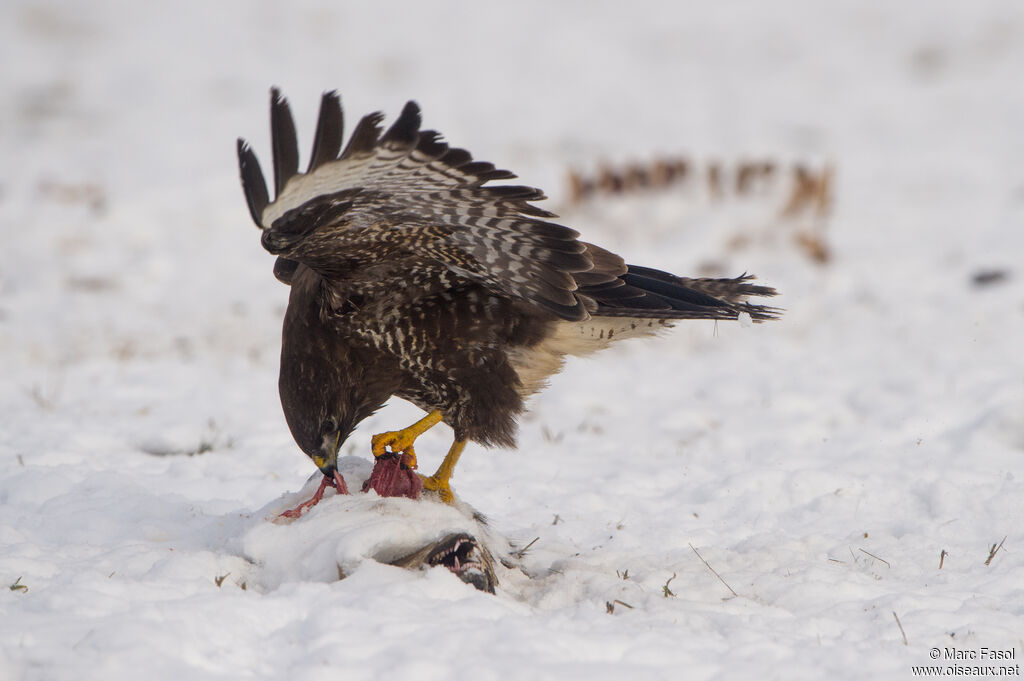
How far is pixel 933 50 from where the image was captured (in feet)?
53.0

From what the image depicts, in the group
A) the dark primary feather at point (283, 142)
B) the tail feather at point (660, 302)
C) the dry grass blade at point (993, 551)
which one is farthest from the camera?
→ the tail feather at point (660, 302)

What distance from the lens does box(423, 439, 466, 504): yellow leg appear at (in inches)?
154

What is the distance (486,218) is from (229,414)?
302cm

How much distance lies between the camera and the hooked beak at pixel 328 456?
12.5ft

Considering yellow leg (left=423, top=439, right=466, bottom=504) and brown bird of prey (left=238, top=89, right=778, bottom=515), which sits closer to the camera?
brown bird of prey (left=238, top=89, right=778, bottom=515)

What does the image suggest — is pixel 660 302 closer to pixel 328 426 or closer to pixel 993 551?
pixel 328 426

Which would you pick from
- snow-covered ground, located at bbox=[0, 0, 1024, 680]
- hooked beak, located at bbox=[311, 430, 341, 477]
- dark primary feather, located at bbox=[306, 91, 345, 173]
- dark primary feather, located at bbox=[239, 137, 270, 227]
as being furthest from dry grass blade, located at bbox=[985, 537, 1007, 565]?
dark primary feather, located at bbox=[239, 137, 270, 227]

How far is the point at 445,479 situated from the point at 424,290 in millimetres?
759

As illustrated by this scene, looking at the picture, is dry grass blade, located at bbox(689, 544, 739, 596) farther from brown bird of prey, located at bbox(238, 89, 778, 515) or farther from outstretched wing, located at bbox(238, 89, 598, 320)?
outstretched wing, located at bbox(238, 89, 598, 320)

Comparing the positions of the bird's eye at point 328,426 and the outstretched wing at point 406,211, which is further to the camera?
the bird's eye at point 328,426

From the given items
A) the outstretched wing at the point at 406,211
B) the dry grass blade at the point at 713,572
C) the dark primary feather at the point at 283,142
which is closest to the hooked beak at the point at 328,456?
the outstretched wing at the point at 406,211

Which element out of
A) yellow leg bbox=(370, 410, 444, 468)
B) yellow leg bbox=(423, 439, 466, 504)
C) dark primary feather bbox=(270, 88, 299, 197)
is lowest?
yellow leg bbox=(423, 439, 466, 504)

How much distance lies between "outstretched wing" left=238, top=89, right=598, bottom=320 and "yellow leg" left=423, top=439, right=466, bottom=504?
2.38 ft

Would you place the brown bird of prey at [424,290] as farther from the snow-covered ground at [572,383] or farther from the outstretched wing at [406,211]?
the snow-covered ground at [572,383]
